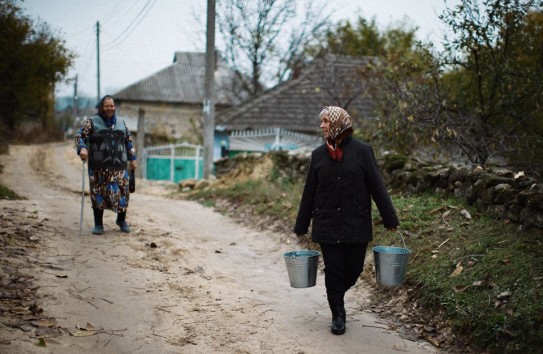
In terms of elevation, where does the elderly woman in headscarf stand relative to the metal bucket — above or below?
above

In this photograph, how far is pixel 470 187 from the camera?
21.2 ft

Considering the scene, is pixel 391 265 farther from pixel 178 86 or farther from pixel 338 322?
pixel 178 86

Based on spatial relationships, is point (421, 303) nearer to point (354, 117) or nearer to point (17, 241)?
point (17, 241)

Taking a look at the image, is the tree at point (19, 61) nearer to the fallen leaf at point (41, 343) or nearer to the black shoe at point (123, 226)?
the black shoe at point (123, 226)

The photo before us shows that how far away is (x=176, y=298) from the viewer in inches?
191

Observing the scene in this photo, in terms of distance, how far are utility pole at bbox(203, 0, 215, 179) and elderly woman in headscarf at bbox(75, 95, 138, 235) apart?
693 cm

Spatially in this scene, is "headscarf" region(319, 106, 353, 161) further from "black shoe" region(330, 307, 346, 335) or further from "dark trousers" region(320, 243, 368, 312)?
"black shoe" region(330, 307, 346, 335)

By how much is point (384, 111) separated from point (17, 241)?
8038 mm

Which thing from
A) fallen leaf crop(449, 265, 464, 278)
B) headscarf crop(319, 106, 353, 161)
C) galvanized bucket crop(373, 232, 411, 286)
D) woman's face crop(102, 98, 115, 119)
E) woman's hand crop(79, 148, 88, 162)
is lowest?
fallen leaf crop(449, 265, 464, 278)

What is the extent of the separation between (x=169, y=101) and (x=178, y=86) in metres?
1.75

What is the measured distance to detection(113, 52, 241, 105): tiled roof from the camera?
33000mm

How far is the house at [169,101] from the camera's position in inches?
1300

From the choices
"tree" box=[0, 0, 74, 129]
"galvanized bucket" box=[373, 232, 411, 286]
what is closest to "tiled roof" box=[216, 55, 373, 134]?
"tree" box=[0, 0, 74, 129]

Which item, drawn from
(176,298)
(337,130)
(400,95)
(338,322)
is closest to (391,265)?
(338,322)
